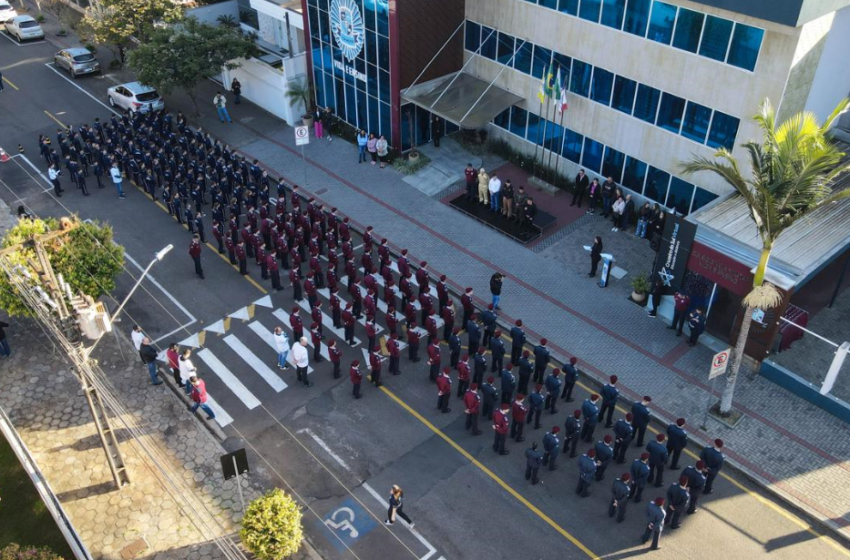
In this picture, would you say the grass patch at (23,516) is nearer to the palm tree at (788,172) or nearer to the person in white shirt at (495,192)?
the palm tree at (788,172)

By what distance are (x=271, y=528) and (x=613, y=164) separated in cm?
1853

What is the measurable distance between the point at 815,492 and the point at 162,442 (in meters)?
15.8

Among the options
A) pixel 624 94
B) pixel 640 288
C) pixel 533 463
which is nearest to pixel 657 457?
pixel 533 463

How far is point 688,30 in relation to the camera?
23.6 m

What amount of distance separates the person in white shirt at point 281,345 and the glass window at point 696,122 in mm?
14432

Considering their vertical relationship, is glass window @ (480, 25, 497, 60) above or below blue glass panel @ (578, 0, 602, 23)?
below

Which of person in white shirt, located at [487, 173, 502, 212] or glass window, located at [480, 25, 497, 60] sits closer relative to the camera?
person in white shirt, located at [487, 173, 502, 212]

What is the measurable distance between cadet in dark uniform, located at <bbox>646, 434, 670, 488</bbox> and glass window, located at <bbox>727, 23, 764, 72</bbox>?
11.9 meters

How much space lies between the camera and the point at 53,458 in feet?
61.8

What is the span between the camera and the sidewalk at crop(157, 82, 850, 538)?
18.7m

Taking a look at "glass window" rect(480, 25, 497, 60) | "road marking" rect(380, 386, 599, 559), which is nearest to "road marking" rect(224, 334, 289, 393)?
"road marking" rect(380, 386, 599, 559)

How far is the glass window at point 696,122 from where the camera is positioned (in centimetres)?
2427

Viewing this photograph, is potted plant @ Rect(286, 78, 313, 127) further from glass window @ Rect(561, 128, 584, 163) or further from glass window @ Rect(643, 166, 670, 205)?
glass window @ Rect(643, 166, 670, 205)

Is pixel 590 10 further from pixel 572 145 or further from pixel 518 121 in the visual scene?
pixel 518 121
